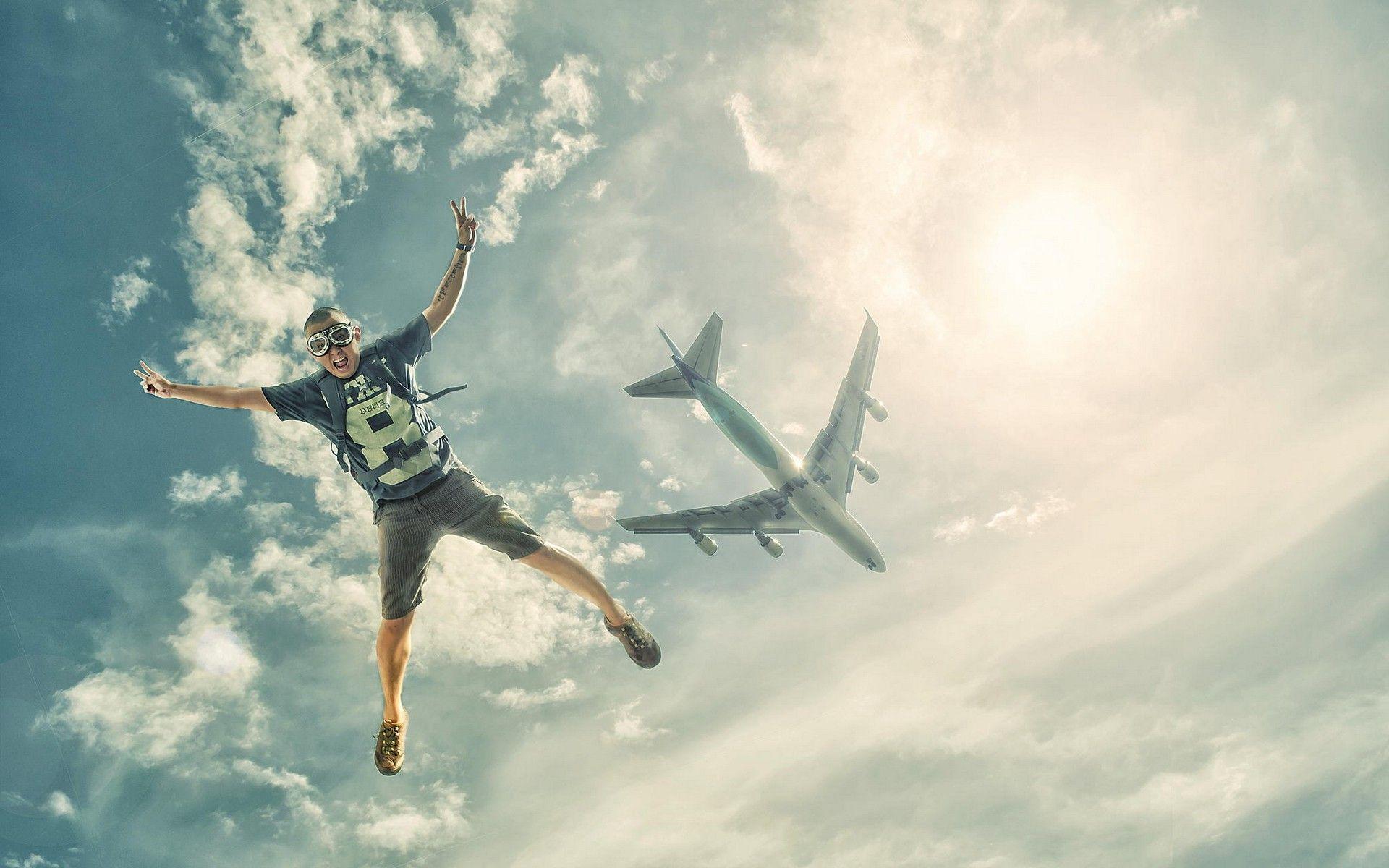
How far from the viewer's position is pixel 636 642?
8328mm

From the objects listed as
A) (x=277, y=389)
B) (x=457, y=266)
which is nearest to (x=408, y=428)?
(x=277, y=389)

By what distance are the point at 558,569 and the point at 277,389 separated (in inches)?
159

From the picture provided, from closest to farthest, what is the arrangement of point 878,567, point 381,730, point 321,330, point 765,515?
1. point 321,330
2. point 381,730
3. point 878,567
4. point 765,515

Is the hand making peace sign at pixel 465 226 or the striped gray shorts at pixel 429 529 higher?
the hand making peace sign at pixel 465 226

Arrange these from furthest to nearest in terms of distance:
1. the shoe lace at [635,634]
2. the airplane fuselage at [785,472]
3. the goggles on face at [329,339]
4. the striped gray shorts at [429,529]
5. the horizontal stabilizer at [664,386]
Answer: the horizontal stabilizer at [664,386], the airplane fuselage at [785,472], the shoe lace at [635,634], the striped gray shorts at [429,529], the goggles on face at [329,339]

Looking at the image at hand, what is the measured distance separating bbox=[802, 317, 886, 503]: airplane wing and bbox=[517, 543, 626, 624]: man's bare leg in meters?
38.6

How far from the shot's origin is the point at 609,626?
27.2 feet

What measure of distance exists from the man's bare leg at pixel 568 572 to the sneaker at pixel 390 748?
8.72ft

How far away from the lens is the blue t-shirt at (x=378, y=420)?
7438mm

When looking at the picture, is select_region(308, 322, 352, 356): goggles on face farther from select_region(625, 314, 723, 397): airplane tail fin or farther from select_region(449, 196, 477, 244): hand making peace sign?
select_region(625, 314, 723, 397): airplane tail fin

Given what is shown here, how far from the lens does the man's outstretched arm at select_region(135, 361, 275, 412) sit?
751 cm

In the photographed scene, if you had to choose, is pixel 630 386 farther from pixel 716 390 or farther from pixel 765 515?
pixel 765 515

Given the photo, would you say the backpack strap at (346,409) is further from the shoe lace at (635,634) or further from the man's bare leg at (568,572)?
the shoe lace at (635,634)

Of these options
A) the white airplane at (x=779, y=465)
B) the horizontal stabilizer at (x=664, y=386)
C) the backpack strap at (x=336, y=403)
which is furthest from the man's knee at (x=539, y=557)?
the horizontal stabilizer at (x=664, y=386)
